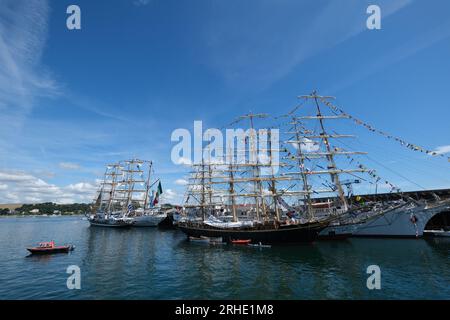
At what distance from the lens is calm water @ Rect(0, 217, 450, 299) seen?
1980 cm

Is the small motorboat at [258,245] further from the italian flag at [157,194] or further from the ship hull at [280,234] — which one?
the italian flag at [157,194]

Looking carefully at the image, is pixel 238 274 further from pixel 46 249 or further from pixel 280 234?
pixel 46 249

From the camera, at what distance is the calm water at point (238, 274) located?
65.0ft

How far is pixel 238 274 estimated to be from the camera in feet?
84.0

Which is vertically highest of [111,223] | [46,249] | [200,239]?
[46,249]

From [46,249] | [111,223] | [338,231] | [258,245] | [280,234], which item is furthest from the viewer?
[111,223]

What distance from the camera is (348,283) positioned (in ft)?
71.4

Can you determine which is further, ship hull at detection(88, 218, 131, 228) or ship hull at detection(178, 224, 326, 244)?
ship hull at detection(88, 218, 131, 228)

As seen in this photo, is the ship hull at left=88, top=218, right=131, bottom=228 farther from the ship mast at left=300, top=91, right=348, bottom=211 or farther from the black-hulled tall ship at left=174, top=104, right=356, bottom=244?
the ship mast at left=300, top=91, right=348, bottom=211

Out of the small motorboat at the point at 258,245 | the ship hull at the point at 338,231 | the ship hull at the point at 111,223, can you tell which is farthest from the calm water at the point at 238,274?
the ship hull at the point at 111,223

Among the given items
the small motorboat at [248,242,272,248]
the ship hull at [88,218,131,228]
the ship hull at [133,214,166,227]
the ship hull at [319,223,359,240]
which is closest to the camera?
the small motorboat at [248,242,272,248]

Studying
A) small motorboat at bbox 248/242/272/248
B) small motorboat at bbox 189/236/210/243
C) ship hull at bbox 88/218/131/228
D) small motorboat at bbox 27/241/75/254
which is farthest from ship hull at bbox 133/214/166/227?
small motorboat at bbox 248/242/272/248

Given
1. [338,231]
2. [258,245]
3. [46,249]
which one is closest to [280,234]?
[258,245]
